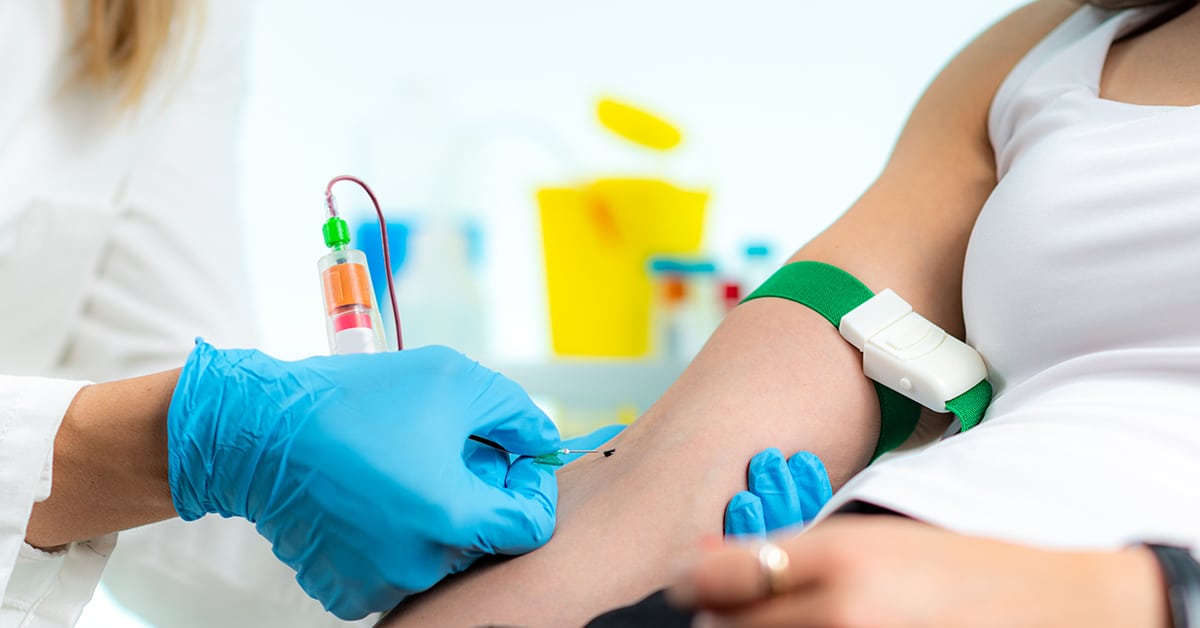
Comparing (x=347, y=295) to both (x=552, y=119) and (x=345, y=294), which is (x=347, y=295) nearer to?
(x=345, y=294)

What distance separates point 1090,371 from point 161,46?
1.29 metres

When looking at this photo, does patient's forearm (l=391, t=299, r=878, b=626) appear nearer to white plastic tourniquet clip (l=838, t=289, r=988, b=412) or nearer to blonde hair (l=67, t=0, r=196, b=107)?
white plastic tourniquet clip (l=838, t=289, r=988, b=412)

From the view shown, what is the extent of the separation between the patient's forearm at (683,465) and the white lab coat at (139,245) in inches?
12.5

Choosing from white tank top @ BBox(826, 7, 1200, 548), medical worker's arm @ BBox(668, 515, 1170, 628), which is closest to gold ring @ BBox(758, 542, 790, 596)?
medical worker's arm @ BBox(668, 515, 1170, 628)

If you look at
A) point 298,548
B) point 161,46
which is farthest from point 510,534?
point 161,46

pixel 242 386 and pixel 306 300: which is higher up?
pixel 242 386

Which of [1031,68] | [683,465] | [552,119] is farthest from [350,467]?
[552,119]

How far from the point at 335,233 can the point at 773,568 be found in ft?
1.75

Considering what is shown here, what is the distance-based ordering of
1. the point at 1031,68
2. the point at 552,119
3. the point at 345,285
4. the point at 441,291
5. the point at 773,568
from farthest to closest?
the point at 552,119, the point at 441,291, the point at 1031,68, the point at 345,285, the point at 773,568

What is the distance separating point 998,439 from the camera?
0.66m

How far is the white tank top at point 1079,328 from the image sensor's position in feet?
1.93

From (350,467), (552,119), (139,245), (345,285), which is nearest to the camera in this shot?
(350,467)

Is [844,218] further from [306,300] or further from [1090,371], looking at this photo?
[306,300]

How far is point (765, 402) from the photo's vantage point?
87 centimetres
